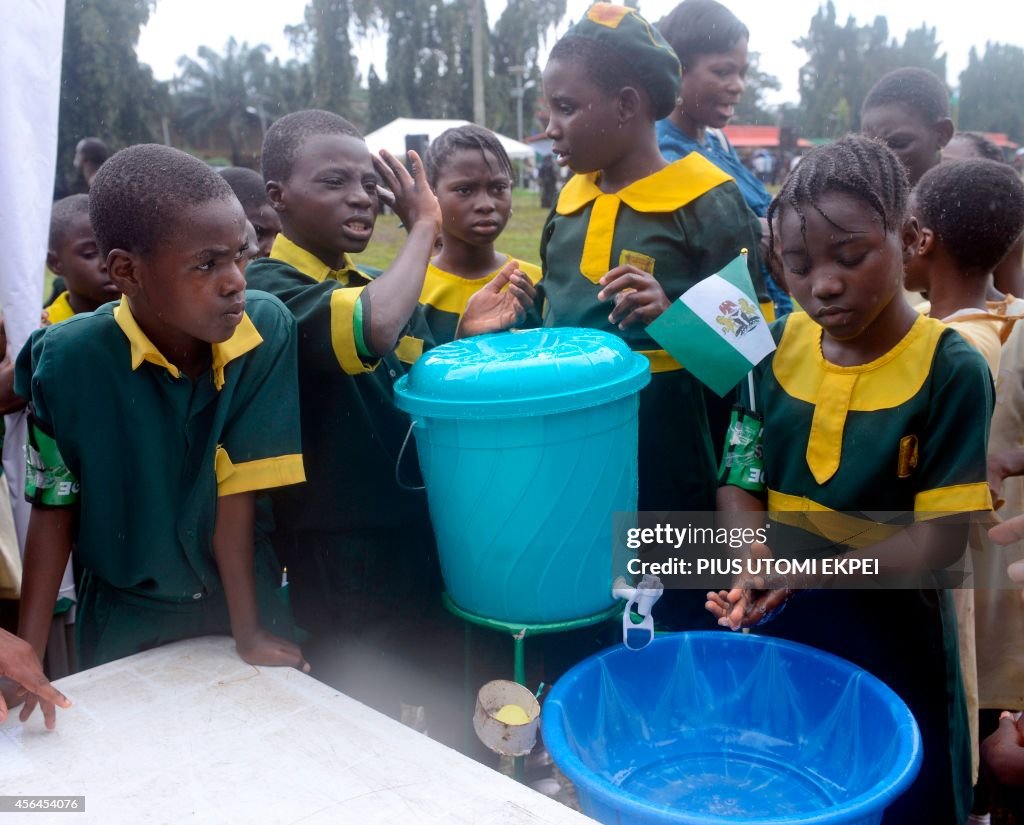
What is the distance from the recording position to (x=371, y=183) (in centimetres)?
214

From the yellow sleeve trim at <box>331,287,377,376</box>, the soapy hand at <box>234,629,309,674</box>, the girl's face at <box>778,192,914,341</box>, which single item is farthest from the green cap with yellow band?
the soapy hand at <box>234,629,309,674</box>

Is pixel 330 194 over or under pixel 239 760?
over

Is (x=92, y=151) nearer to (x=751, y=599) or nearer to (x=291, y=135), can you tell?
(x=291, y=135)

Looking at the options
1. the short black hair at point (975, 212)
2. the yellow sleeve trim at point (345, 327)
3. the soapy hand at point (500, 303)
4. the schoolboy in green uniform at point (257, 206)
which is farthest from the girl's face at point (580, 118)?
the schoolboy in green uniform at point (257, 206)

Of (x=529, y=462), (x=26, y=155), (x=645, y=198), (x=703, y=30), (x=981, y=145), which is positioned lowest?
(x=529, y=462)

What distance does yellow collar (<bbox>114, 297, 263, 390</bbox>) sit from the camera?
5.32 ft

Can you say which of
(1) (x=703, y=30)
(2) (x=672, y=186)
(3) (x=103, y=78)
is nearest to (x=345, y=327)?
(2) (x=672, y=186)

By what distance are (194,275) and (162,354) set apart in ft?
0.56

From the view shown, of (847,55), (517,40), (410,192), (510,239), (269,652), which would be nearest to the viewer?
(269,652)

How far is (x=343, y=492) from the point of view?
202 centimetres

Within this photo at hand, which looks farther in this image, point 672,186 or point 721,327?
point 672,186

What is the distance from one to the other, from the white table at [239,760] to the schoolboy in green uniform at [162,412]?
15 cm

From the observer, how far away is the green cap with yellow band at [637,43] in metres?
2.16

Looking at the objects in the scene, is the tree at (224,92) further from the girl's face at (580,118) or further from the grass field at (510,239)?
the girl's face at (580,118)
